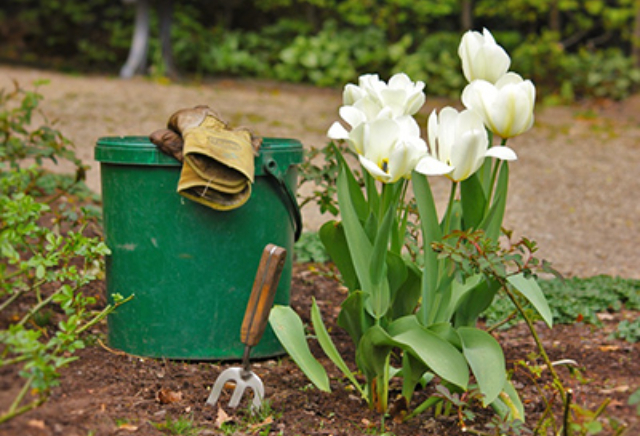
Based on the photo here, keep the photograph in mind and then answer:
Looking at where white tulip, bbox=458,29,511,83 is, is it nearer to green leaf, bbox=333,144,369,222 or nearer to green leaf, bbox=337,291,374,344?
green leaf, bbox=333,144,369,222

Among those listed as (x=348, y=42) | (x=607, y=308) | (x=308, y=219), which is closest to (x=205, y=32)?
(x=348, y=42)

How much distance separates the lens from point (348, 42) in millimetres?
10844

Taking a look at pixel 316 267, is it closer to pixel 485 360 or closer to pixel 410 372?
pixel 410 372

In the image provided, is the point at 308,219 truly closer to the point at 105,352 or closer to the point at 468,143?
the point at 105,352

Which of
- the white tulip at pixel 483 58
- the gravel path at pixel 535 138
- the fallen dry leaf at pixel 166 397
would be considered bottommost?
the gravel path at pixel 535 138

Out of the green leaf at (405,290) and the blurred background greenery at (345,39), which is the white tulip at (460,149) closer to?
the green leaf at (405,290)

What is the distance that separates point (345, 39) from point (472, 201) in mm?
8841

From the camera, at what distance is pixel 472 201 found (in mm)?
2400

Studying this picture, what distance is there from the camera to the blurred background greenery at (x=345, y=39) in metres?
10.6

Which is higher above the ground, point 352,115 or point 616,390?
point 352,115

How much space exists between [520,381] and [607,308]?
3.49ft

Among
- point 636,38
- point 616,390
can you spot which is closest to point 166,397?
point 616,390

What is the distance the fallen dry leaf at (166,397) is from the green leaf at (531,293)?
1.03 meters

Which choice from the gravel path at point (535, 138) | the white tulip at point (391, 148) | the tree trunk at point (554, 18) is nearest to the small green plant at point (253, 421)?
the white tulip at point (391, 148)
